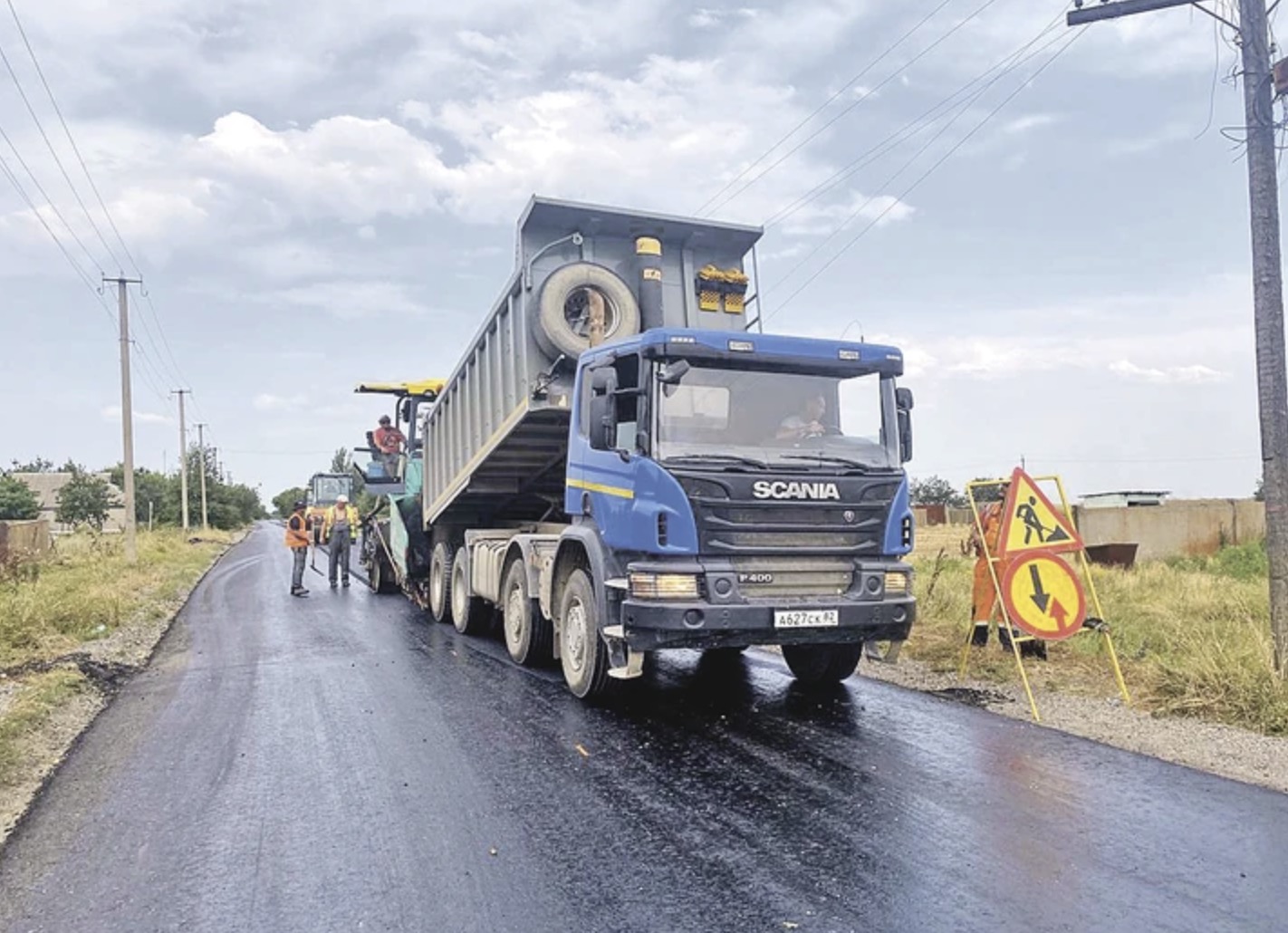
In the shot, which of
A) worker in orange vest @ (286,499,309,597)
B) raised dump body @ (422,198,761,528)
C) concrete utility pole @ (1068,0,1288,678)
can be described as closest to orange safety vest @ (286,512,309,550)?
worker in orange vest @ (286,499,309,597)

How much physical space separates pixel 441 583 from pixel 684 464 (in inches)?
272

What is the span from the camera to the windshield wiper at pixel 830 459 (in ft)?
20.7

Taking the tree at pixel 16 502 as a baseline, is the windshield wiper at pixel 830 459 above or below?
below

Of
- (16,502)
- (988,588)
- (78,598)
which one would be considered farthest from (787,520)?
(16,502)

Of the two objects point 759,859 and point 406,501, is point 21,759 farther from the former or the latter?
point 406,501

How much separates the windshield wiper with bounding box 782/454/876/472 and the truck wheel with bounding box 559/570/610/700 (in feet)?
5.56

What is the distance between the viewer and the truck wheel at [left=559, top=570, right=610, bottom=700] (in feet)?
21.9

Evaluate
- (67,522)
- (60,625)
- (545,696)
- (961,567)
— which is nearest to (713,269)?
(545,696)

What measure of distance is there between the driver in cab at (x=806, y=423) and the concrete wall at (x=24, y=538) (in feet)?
50.6

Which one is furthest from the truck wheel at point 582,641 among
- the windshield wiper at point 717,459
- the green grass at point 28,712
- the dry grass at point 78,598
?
the dry grass at point 78,598

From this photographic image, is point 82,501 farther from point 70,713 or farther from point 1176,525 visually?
point 1176,525

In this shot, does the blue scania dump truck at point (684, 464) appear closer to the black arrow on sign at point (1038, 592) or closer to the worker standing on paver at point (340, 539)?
the black arrow on sign at point (1038, 592)

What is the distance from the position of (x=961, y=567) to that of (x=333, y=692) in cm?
1308

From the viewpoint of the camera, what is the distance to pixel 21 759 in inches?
217
